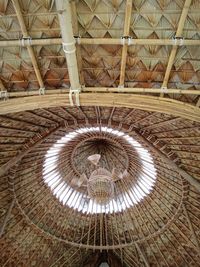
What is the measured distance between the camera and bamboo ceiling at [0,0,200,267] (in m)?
8.41

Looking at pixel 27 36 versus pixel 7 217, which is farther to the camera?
pixel 7 217

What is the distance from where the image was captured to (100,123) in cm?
1488

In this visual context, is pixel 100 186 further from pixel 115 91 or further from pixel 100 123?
pixel 115 91

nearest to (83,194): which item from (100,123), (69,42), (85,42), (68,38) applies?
(100,123)

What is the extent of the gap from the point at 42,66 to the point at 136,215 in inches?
495

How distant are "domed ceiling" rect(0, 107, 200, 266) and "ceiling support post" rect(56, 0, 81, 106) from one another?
12.2 feet

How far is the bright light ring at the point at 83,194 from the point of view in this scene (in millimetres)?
17297

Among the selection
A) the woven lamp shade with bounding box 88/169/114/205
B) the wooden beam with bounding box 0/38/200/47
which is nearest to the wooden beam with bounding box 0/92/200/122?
the wooden beam with bounding box 0/38/200/47

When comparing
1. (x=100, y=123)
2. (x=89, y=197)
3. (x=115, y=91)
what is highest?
(x=115, y=91)

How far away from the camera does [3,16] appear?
8312mm

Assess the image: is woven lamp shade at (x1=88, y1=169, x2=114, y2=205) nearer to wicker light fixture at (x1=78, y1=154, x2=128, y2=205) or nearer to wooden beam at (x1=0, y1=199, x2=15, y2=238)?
wicker light fixture at (x1=78, y1=154, x2=128, y2=205)

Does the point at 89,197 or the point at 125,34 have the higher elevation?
the point at 125,34

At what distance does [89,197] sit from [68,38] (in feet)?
35.5

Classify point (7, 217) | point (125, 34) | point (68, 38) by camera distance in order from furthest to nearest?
point (7, 217) < point (125, 34) < point (68, 38)
